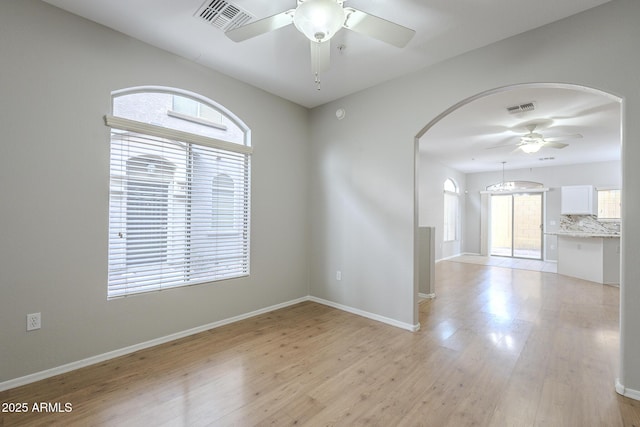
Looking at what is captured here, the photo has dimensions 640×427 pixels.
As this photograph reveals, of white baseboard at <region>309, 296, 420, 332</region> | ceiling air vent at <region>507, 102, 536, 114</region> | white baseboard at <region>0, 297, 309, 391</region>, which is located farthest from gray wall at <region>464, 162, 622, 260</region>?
white baseboard at <region>0, 297, 309, 391</region>

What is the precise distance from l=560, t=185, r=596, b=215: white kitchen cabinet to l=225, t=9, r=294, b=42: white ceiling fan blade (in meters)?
9.13

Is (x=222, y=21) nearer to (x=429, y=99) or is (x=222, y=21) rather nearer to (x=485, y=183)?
(x=429, y=99)

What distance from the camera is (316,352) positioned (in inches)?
105

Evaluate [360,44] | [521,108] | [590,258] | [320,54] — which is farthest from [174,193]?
[590,258]

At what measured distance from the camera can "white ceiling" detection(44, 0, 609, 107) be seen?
2209 mm

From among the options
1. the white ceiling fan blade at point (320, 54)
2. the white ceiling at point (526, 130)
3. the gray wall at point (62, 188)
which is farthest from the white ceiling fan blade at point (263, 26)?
the white ceiling at point (526, 130)

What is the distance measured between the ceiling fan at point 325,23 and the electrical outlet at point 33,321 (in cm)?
260

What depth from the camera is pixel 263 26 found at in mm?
1965

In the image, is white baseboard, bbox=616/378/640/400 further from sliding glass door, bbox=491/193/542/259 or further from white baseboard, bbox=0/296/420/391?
sliding glass door, bbox=491/193/542/259

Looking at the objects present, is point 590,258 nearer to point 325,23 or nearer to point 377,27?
point 377,27

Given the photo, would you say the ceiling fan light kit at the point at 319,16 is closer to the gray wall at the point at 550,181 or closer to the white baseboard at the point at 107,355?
the white baseboard at the point at 107,355

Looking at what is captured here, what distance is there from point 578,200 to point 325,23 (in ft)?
29.9

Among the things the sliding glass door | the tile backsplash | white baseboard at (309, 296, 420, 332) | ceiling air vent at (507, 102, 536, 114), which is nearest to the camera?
white baseboard at (309, 296, 420, 332)

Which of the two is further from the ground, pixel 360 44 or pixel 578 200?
pixel 360 44
